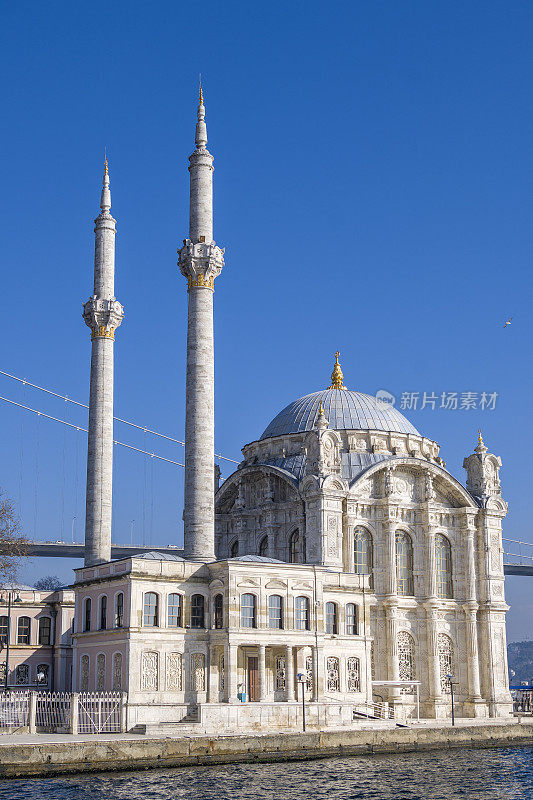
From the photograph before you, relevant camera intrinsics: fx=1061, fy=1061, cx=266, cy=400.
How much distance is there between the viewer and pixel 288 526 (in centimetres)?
5906

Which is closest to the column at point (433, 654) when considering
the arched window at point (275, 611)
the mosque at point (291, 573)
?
the mosque at point (291, 573)

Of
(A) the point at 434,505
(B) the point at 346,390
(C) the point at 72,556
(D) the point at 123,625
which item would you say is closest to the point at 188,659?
(D) the point at 123,625

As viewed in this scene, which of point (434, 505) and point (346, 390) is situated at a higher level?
point (346, 390)

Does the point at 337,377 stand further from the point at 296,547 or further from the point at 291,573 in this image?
the point at 291,573

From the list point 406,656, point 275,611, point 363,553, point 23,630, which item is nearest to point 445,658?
point 406,656

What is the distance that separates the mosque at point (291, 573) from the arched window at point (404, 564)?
112mm

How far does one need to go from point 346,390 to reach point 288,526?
12.6m

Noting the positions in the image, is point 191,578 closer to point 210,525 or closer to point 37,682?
point 210,525

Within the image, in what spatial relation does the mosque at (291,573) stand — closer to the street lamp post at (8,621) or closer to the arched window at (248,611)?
the arched window at (248,611)

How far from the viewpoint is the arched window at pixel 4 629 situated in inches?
2326

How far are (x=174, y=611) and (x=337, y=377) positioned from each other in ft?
89.4

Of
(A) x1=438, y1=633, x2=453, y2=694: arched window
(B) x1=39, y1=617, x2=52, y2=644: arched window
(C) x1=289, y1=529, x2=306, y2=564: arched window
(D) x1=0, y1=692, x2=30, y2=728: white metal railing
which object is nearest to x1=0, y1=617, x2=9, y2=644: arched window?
(B) x1=39, y1=617, x2=52, y2=644: arched window

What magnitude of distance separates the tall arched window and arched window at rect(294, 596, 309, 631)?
5236 millimetres

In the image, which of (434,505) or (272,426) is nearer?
(434,505)
